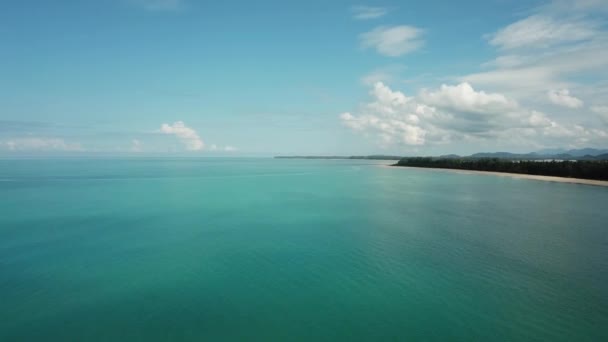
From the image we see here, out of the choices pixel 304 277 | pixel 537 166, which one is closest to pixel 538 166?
pixel 537 166

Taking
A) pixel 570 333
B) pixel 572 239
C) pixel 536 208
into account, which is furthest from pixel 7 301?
pixel 536 208

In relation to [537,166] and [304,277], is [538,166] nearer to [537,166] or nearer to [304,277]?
[537,166]

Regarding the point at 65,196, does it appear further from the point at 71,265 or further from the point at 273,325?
the point at 273,325

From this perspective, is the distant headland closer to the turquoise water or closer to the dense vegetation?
the dense vegetation

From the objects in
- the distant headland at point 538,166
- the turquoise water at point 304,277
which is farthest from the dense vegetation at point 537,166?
the turquoise water at point 304,277

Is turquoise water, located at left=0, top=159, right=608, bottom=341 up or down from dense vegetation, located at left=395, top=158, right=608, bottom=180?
down

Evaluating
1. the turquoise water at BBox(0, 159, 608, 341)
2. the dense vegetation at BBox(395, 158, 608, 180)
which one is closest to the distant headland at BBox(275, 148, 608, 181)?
the dense vegetation at BBox(395, 158, 608, 180)
